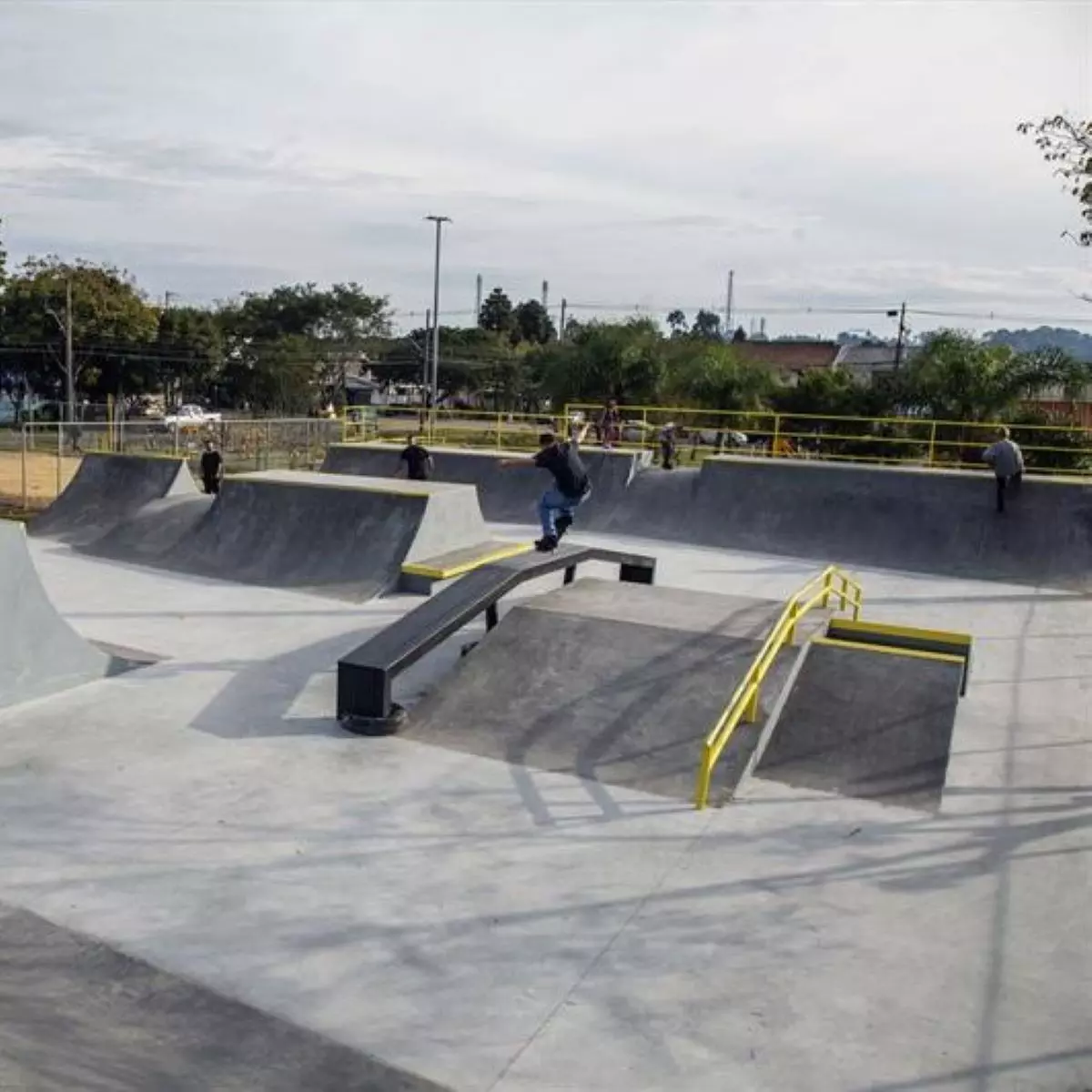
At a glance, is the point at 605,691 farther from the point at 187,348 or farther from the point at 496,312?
the point at 496,312

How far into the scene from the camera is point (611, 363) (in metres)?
40.0

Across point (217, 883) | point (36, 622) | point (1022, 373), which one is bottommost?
point (217, 883)

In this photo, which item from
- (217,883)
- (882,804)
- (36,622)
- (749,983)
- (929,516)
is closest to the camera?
(749,983)

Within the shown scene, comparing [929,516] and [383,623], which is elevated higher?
[929,516]

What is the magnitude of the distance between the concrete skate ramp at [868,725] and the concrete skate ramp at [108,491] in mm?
12987

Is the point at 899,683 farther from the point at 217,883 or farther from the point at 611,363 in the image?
the point at 611,363

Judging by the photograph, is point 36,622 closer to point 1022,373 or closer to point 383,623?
point 383,623

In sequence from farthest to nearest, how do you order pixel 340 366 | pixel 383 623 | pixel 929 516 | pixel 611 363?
1. pixel 340 366
2. pixel 611 363
3. pixel 929 516
4. pixel 383 623

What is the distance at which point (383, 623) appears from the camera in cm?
1184

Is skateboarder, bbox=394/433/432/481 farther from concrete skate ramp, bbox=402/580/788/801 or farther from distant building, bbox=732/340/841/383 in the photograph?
distant building, bbox=732/340/841/383

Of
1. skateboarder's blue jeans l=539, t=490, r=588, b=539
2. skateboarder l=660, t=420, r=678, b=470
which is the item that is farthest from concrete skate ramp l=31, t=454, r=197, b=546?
skateboarder l=660, t=420, r=678, b=470

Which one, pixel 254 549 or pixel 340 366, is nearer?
pixel 254 549

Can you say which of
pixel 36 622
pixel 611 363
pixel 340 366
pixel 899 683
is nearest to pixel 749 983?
pixel 899 683

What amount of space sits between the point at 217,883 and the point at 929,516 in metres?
14.2
